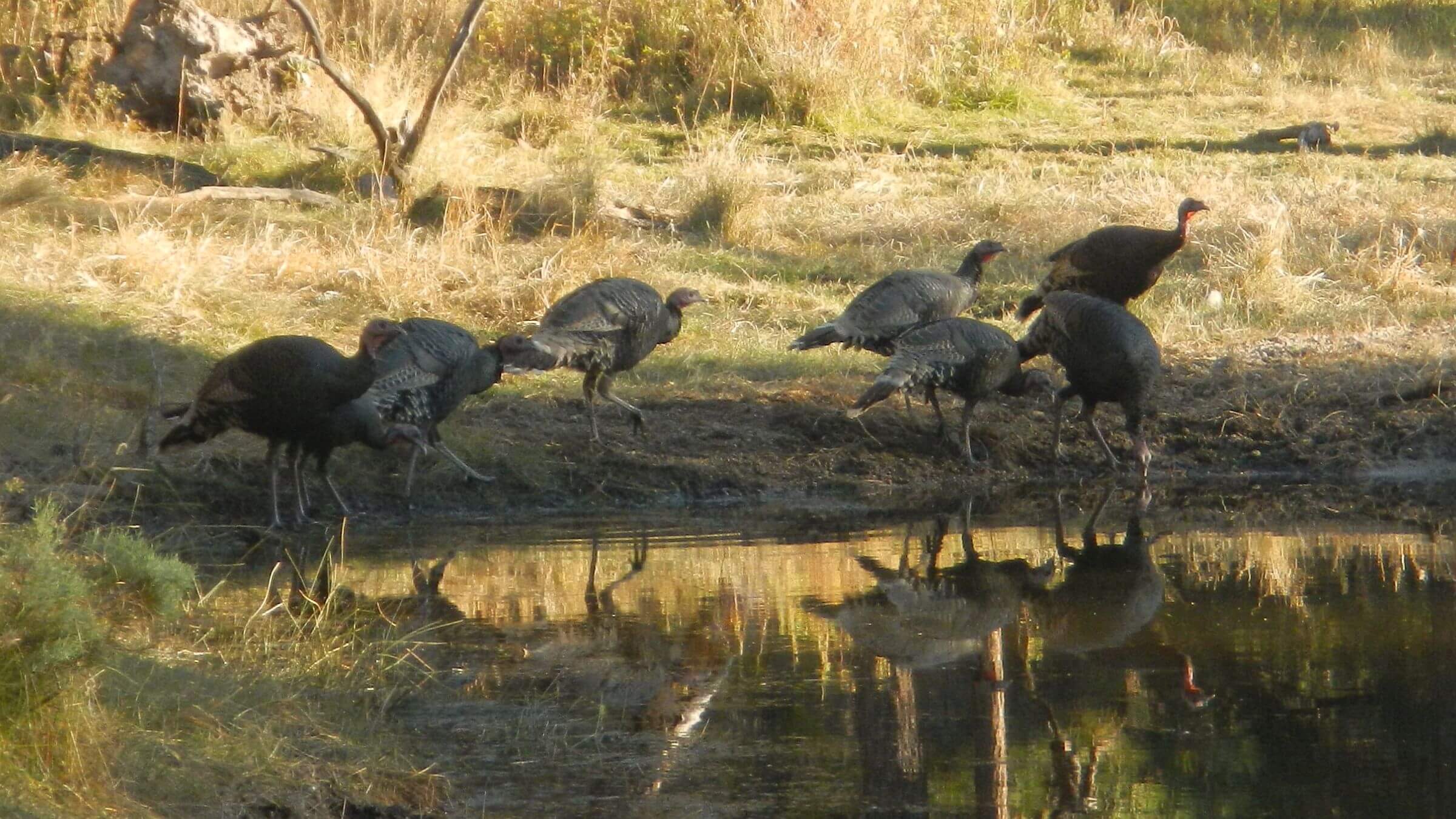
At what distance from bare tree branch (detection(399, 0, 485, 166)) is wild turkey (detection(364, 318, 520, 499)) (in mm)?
4387

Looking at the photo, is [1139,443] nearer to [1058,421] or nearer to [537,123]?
[1058,421]

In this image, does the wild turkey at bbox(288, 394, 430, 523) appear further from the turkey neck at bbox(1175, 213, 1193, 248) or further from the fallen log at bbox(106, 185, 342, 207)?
the turkey neck at bbox(1175, 213, 1193, 248)

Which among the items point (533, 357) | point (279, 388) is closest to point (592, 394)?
point (533, 357)

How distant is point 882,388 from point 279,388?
10.1 ft

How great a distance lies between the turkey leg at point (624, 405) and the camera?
30.4ft

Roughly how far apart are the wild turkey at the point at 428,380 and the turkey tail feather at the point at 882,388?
1.96m

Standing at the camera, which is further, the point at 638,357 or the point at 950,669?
the point at 638,357

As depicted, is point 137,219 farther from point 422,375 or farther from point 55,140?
point 422,375

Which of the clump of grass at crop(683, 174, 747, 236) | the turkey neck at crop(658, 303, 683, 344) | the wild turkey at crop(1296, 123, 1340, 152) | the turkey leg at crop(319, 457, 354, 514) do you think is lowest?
the turkey leg at crop(319, 457, 354, 514)

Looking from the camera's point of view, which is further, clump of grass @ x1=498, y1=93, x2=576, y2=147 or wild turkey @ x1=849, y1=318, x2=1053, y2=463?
clump of grass @ x1=498, y1=93, x2=576, y2=147

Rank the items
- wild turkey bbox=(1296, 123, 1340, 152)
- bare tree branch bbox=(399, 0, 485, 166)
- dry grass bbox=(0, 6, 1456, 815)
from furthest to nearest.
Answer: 1. wild turkey bbox=(1296, 123, 1340, 152)
2. bare tree branch bbox=(399, 0, 485, 166)
3. dry grass bbox=(0, 6, 1456, 815)

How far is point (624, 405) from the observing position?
9289 millimetres

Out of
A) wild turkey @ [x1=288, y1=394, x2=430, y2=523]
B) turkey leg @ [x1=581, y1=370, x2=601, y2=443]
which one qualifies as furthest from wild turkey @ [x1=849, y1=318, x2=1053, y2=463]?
wild turkey @ [x1=288, y1=394, x2=430, y2=523]

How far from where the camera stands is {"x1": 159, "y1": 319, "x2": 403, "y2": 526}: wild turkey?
7.76 m
